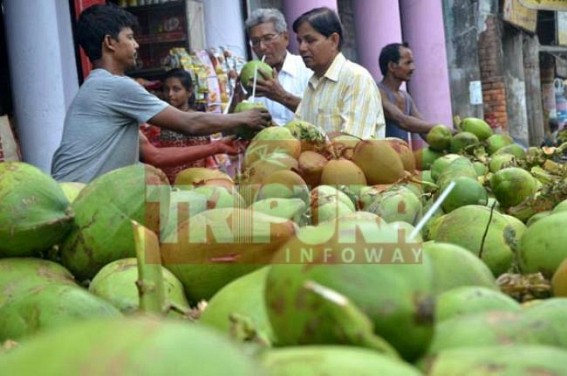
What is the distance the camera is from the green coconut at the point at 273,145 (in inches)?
117

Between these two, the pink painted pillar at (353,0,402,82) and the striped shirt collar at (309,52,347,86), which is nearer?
the striped shirt collar at (309,52,347,86)

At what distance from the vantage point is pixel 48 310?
1.30m

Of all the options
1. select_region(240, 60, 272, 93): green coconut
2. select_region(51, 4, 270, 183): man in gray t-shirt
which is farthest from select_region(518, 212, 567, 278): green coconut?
select_region(240, 60, 272, 93): green coconut

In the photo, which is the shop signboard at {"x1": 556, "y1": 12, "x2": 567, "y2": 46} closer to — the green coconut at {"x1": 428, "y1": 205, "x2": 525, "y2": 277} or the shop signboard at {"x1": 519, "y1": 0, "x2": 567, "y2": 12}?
the shop signboard at {"x1": 519, "y1": 0, "x2": 567, "y2": 12}

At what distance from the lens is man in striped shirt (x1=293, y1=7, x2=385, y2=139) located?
4.25 metres

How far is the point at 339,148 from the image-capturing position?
10.3 feet

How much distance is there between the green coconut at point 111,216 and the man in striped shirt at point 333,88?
2.41 metres

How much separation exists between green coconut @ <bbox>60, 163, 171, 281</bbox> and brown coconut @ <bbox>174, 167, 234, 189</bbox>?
54cm

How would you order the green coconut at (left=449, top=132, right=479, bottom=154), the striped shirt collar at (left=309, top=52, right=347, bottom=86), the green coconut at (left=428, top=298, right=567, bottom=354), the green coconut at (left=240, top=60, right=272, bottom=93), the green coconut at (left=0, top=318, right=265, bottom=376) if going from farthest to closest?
the green coconut at (left=240, top=60, right=272, bottom=93)
the striped shirt collar at (left=309, top=52, right=347, bottom=86)
the green coconut at (left=449, top=132, right=479, bottom=154)
the green coconut at (left=428, top=298, right=567, bottom=354)
the green coconut at (left=0, top=318, right=265, bottom=376)

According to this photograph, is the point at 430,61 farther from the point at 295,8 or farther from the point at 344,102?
the point at 344,102

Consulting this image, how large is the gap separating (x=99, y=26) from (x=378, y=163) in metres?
1.49

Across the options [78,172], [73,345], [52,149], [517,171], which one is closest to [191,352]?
[73,345]

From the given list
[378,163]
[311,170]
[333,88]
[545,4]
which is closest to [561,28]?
[545,4]

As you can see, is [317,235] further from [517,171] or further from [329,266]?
[517,171]
